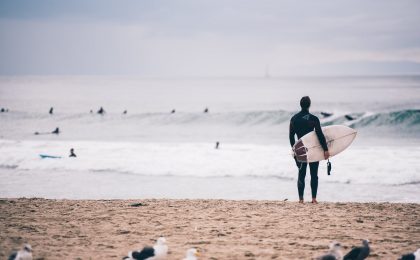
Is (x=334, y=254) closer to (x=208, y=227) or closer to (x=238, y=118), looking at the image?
(x=208, y=227)

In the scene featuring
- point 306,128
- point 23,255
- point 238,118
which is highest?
point 238,118

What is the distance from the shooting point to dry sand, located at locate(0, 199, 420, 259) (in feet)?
17.2

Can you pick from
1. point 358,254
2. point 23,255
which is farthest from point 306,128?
point 23,255

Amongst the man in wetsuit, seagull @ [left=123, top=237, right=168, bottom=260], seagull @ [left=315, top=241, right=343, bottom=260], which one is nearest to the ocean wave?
the man in wetsuit

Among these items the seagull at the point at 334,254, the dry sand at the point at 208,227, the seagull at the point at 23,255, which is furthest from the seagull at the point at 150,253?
the seagull at the point at 334,254

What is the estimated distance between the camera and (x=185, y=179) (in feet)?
39.0

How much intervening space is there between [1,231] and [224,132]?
22.0 meters

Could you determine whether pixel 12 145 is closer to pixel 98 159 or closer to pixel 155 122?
→ pixel 98 159

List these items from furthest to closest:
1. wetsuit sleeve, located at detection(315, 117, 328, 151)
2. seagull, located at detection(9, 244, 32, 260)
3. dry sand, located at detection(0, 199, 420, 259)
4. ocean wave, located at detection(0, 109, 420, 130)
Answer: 1. ocean wave, located at detection(0, 109, 420, 130)
2. wetsuit sleeve, located at detection(315, 117, 328, 151)
3. dry sand, located at detection(0, 199, 420, 259)
4. seagull, located at detection(9, 244, 32, 260)

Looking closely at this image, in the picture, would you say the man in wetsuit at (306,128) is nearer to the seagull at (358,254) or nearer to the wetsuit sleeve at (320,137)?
the wetsuit sleeve at (320,137)

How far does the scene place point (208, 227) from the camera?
6.33m

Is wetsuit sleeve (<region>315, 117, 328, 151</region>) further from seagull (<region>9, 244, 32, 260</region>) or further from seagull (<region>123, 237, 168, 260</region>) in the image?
seagull (<region>9, 244, 32, 260</region>)

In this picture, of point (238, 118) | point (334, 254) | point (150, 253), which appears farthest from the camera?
point (238, 118)

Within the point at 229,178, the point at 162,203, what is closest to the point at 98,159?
the point at 229,178
